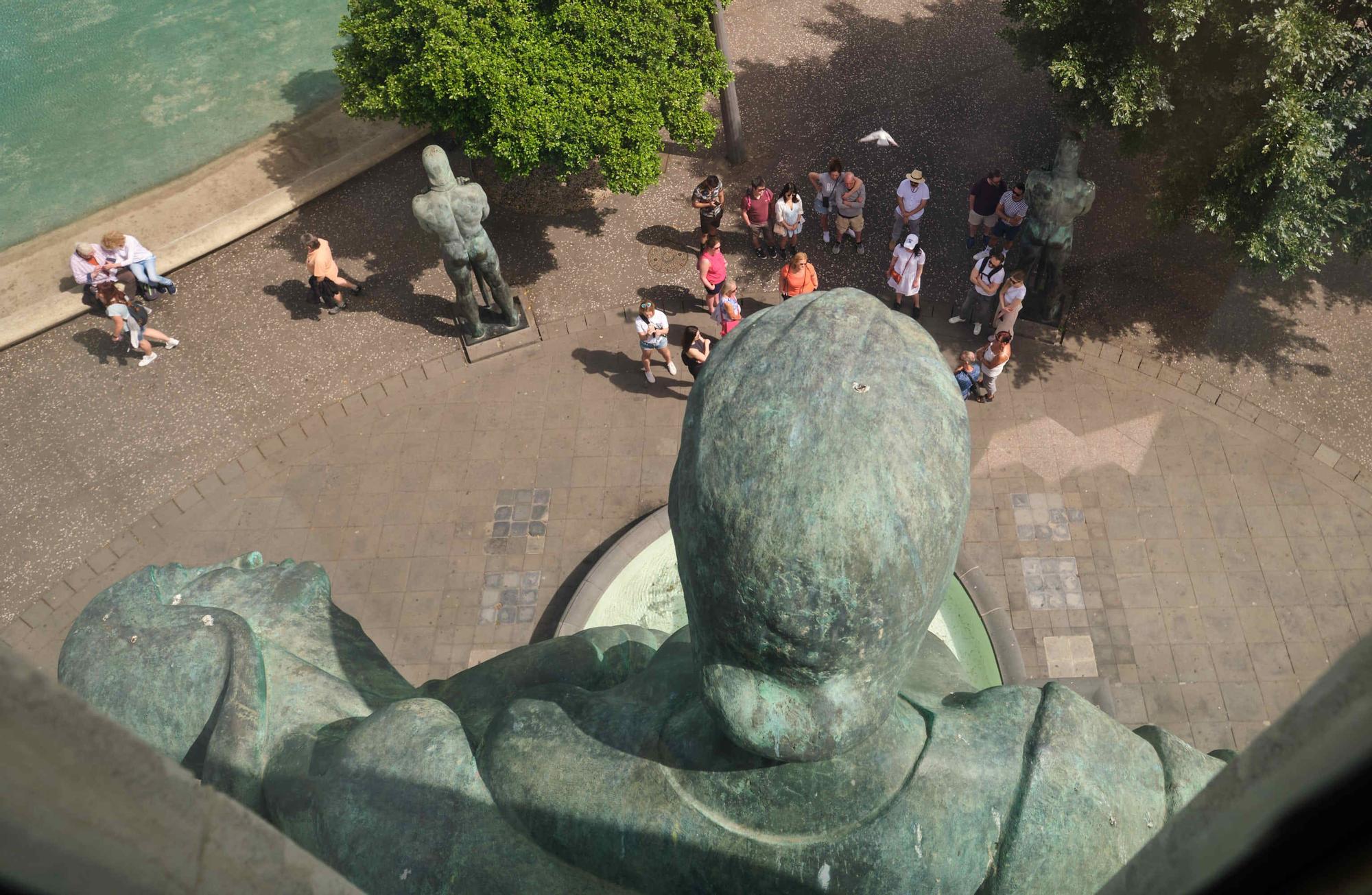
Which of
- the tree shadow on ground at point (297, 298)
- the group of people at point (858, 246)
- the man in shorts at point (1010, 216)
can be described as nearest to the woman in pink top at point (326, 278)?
the tree shadow on ground at point (297, 298)

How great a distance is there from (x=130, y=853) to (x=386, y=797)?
3410 millimetres

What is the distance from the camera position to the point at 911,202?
14.2 m

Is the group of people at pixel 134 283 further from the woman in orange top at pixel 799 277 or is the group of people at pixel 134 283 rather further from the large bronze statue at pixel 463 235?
the woman in orange top at pixel 799 277

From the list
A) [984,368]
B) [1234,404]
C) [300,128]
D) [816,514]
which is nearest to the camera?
[816,514]

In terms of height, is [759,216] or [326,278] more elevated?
[759,216]

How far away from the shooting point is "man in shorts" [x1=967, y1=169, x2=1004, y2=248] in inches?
555

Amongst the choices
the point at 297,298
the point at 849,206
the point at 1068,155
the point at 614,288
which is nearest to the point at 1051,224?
the point at 1068,155

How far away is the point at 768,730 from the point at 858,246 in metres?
12.2

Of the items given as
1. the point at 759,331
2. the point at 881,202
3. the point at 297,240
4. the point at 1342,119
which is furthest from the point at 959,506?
the point at 297,240

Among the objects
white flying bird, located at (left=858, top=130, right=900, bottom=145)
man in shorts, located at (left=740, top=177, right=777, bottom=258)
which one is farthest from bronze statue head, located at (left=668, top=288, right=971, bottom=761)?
white flying bird, located at (left=858, top=130, right=900, bottom=145)

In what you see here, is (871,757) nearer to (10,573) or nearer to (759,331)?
(759,331)

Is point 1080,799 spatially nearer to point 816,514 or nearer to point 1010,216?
point 816,514

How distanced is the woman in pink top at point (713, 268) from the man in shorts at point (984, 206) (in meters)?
3.82

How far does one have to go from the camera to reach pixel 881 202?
51.2ft
